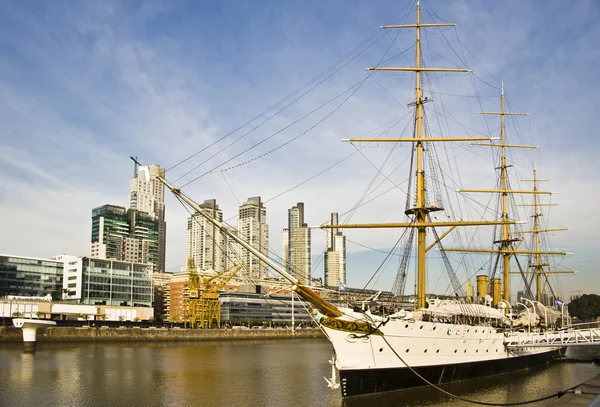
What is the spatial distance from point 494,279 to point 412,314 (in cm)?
2886

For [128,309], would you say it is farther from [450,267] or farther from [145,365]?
[450,267]

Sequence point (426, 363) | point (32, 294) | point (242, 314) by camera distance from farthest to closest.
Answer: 1. point (242, 314)
2. point (32, 294)
3. point (426, 363)

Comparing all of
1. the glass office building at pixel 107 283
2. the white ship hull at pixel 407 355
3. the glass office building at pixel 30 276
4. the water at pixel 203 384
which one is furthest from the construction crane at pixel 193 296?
the white ship hull at pixel 407 355

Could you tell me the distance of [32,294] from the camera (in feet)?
387

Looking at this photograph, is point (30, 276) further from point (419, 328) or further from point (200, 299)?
point (419, 328)

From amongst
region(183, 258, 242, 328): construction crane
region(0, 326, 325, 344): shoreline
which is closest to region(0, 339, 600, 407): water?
region(0, 326, 325, 344): shoreline

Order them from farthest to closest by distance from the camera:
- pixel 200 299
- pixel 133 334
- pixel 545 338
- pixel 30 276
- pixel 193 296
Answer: pixel 30 276, pixel 200 299, pixel 193 296, pixel 133 334, pixel 545 338

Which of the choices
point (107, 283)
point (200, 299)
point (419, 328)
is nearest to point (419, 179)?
point (419, 328)

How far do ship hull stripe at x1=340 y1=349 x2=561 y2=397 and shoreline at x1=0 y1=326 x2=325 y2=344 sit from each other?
61.8 metres

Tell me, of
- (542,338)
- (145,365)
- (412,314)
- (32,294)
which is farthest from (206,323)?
(412,314)

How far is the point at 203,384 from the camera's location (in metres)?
40.1

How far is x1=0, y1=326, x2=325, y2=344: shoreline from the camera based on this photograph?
263 ft

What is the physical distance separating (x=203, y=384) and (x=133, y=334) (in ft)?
190

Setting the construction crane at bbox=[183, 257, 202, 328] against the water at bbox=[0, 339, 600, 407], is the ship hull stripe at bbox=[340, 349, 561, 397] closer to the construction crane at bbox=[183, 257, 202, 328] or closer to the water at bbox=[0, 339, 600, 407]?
the water at bbox=[0, 339, 600, 407]
